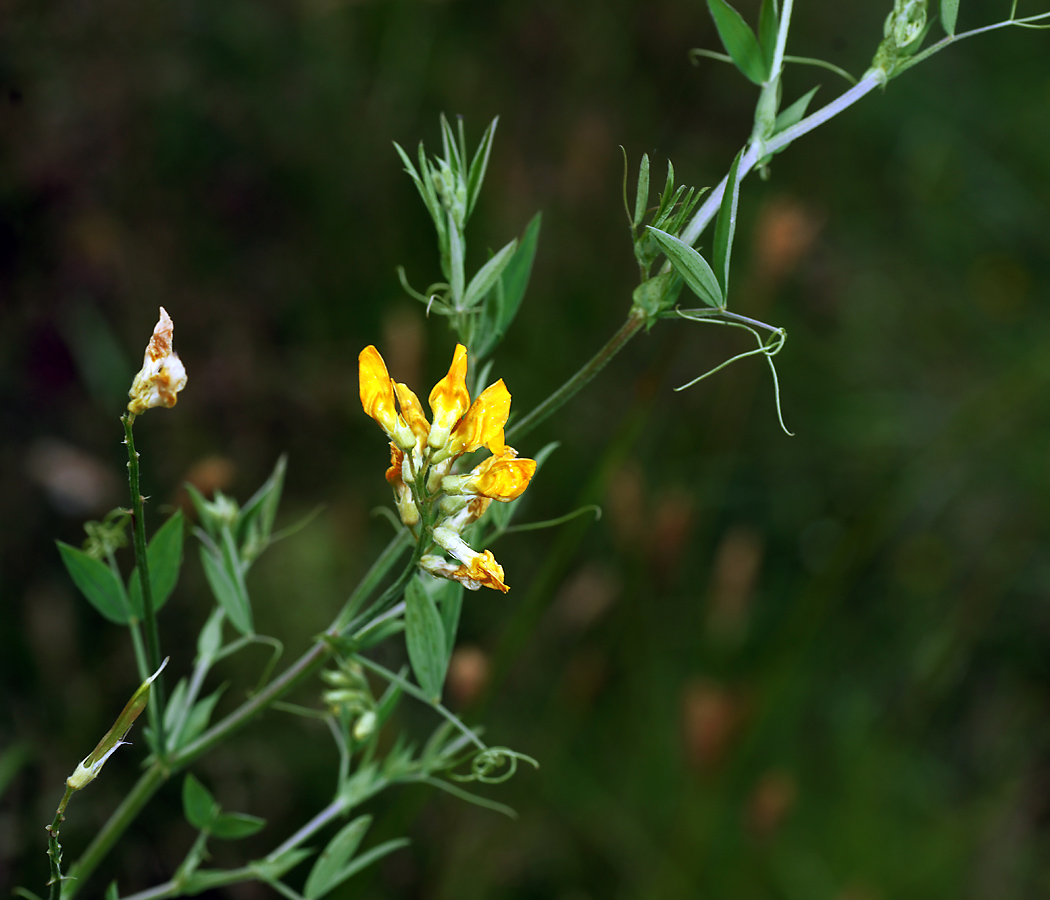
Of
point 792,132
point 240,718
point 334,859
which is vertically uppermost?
point 792,132

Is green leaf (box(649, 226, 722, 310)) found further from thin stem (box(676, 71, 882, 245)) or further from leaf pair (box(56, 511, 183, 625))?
leaf pair (box(56, 511, 183, 625))

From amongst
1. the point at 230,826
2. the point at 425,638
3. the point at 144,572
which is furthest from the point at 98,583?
the point at 425,638

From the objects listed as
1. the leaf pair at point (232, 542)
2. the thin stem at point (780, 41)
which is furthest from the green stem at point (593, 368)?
the leaf pair at point (232, 542)

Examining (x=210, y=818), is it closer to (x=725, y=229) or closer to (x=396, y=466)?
(x=396, y=466)

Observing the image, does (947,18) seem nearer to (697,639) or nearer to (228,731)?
(228,731)

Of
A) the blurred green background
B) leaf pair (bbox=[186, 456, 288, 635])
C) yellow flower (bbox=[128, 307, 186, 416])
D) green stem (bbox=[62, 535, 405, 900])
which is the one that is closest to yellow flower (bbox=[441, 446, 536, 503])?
green stem (bbox=[62, 535, 405, 900])


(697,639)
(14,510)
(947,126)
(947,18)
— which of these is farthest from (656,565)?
(947,126)
